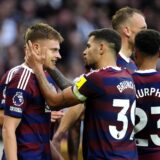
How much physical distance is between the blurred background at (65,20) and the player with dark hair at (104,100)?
778 cm

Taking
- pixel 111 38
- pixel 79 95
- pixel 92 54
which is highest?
pixel 111 38

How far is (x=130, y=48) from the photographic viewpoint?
30.1 feet

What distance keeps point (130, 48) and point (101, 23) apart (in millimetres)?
8369

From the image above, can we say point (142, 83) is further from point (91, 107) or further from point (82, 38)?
point (82, 38)

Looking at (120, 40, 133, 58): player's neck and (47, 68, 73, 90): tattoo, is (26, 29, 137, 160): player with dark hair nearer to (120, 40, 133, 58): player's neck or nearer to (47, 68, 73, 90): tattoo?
(47, 68, 73, 90): tattoo

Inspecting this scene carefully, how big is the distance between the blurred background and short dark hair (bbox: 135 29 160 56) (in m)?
7.56

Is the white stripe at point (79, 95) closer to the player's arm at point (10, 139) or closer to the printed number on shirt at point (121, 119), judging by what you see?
the printed number on shirt at point (121, 119)

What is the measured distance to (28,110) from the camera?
7754 millimetres

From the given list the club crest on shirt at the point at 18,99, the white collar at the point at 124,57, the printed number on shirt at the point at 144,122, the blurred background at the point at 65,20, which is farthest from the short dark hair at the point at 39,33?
the blurred background at the point at 65,20

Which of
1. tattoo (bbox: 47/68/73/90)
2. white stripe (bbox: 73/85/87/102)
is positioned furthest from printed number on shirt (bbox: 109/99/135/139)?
tattoo (bbox: 47/68/73/90)

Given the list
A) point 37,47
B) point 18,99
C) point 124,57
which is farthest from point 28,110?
point 124,57

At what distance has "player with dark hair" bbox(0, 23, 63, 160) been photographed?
7648 millimetres

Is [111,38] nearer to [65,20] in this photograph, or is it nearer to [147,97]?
[147,97]

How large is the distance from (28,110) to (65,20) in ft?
31.6
